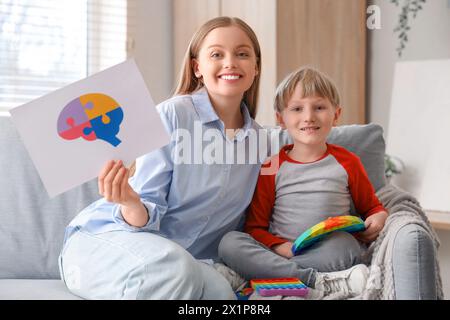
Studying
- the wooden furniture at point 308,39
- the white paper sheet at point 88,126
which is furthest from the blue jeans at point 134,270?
the wooden furniture at point 308,39

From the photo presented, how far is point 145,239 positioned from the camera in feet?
4.45

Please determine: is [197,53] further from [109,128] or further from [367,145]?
[367,145]

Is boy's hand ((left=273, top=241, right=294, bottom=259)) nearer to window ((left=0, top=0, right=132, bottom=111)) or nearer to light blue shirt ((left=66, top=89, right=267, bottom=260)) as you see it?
light blue shirt ((left=66, top=89, right=267, bottom=260))

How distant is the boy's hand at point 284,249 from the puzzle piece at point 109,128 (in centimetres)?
45

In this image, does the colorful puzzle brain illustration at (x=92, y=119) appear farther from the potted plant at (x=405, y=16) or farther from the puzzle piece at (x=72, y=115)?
the potted plant at (x=405, y=16)

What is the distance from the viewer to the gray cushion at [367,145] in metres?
1.78

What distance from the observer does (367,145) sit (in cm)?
179

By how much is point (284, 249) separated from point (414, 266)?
31 centimetres

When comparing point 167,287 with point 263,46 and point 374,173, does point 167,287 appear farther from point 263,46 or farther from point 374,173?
point 263,46

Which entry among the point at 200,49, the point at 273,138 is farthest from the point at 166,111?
the point at 273,138

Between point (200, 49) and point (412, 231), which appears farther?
point (200, 49)

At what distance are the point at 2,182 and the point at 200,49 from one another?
0.57 meters

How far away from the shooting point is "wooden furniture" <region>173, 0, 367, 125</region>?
261 cm

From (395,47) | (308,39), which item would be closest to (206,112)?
(308,39)
